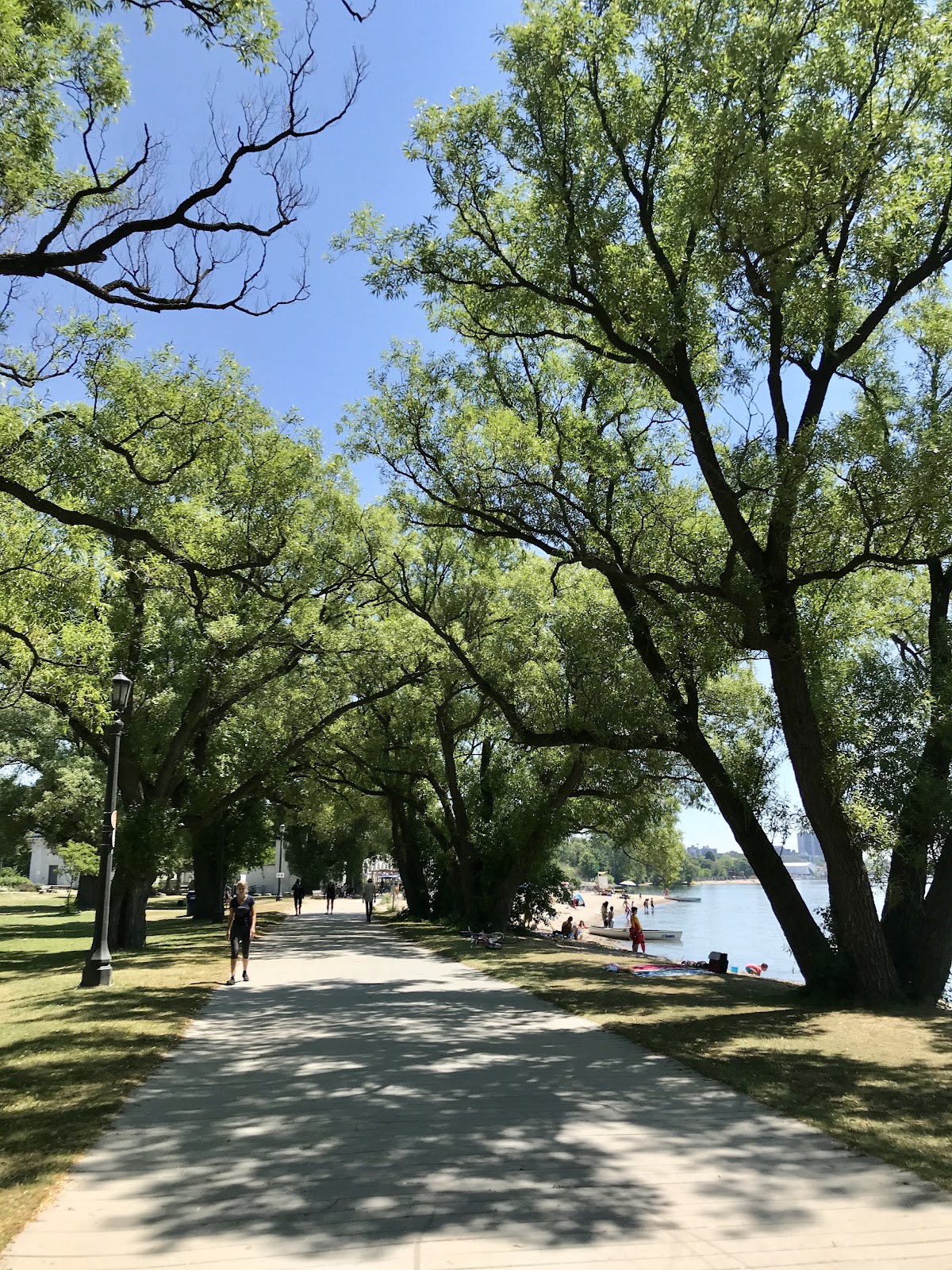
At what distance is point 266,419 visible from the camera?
66.4ft

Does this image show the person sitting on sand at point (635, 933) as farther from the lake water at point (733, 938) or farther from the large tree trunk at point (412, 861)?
the large tree trunk at point (412, 861)

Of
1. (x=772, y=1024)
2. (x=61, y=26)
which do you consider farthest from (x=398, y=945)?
(x=61, y=26)

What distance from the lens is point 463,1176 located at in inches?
204

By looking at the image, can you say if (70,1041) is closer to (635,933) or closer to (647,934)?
(635,933)

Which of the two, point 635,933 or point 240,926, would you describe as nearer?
point 240,926

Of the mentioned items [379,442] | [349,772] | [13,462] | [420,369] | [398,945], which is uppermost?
[420,369]

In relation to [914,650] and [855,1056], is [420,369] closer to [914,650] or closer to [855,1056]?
Answer: [914,650]

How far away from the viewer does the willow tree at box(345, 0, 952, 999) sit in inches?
431

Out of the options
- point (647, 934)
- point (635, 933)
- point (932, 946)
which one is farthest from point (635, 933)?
point (647, 934)

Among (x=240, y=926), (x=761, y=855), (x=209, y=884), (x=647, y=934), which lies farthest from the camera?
Answer: (x=647, y=934)

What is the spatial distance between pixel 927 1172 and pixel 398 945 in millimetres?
18909

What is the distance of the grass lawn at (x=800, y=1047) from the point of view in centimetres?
631

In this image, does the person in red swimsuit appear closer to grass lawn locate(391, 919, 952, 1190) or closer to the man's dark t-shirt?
grass lawn locate(391, 919, 952, 1190)

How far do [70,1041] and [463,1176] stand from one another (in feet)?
19.7
